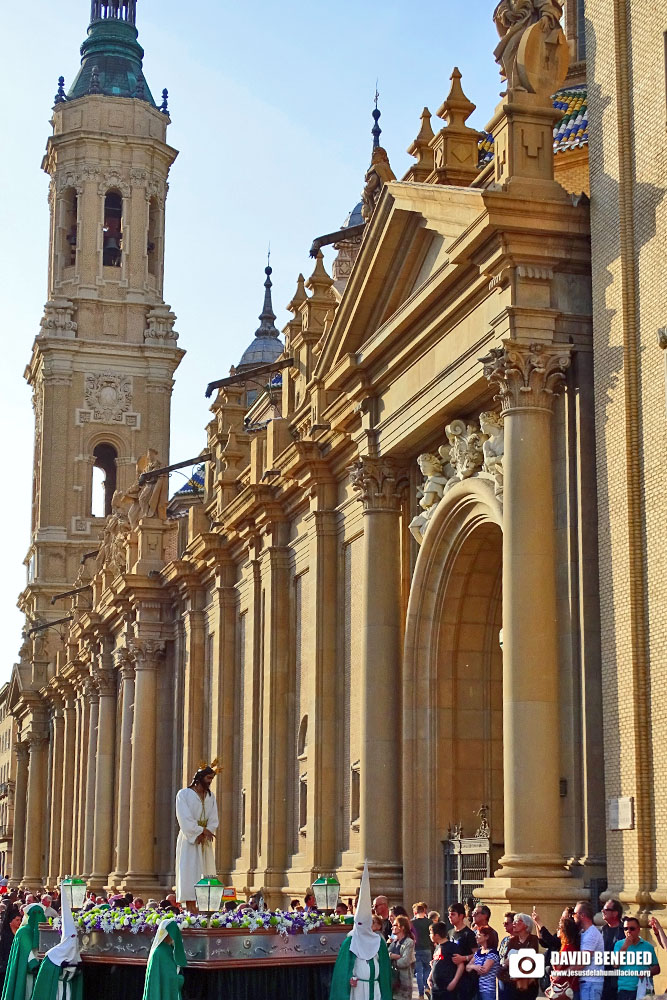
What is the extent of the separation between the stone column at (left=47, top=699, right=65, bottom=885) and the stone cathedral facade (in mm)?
23077

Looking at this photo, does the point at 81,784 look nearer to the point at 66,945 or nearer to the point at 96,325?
the point at 96,325

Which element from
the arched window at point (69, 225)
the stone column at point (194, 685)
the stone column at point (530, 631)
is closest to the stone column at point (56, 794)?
the arched window at point (69, 225)

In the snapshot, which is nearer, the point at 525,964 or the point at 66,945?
the point at 525,964

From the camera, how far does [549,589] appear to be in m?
21.0

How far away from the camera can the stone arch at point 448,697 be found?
25.7 meters

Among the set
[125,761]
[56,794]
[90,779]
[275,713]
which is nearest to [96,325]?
[56,794]

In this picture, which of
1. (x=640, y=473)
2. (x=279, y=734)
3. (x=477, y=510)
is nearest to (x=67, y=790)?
(x=279, y=734)

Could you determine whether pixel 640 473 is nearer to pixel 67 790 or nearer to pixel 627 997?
pixel 627 997

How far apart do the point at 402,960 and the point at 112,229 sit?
6734 centimetres

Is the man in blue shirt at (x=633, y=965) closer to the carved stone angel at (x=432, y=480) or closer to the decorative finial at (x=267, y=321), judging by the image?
the carved stone angel at (x=432, y=480)

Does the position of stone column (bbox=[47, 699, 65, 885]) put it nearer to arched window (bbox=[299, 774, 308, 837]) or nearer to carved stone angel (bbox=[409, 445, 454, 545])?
arched window (bbox=[299, 774, 308, 837])

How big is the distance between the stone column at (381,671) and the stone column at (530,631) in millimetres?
5923

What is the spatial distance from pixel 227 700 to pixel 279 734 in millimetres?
5627

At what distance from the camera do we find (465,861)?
2486 cm
